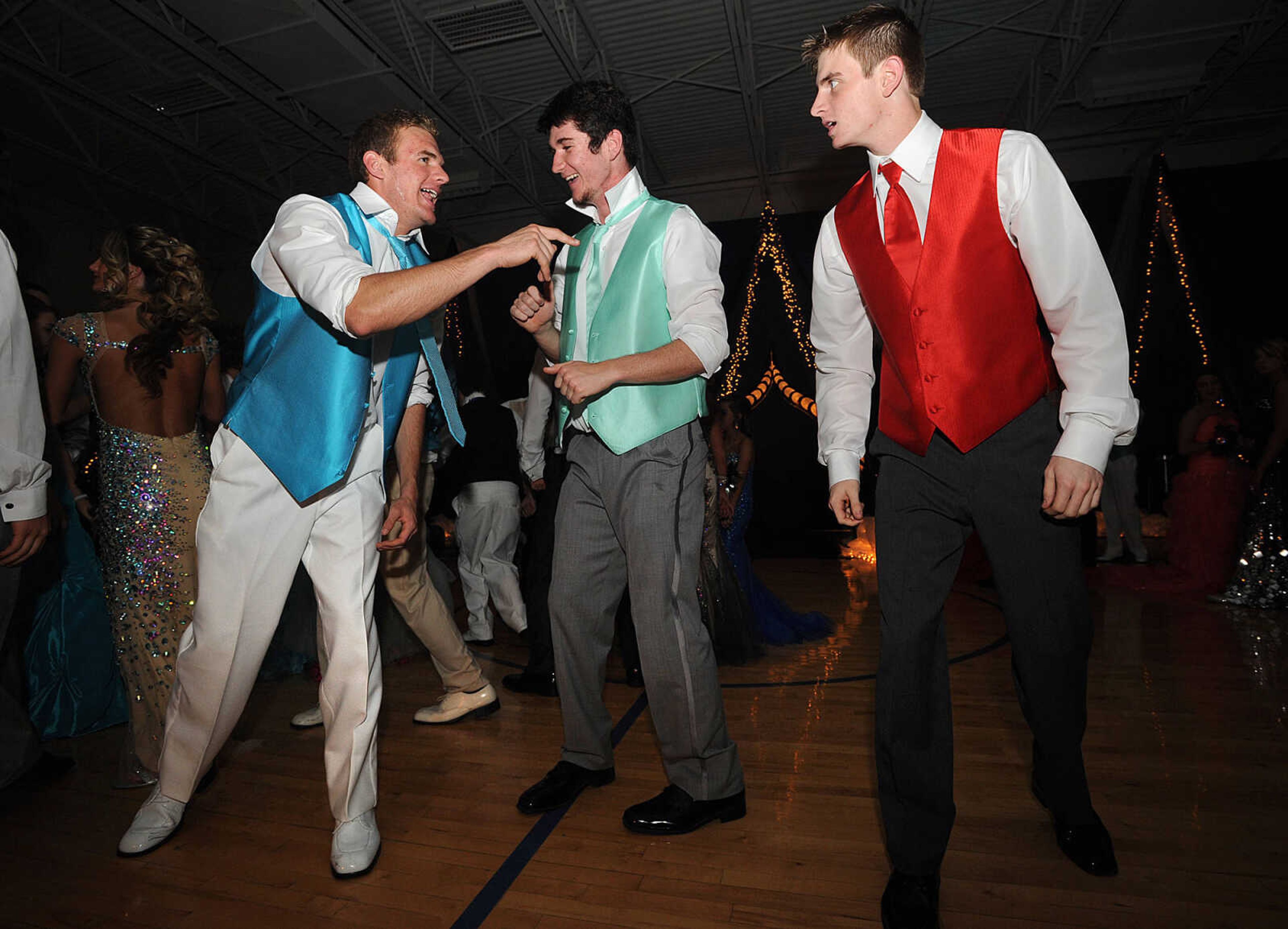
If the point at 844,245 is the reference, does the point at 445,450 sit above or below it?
below

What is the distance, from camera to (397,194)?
187 centimetres

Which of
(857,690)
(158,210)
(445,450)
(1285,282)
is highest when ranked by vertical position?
(158,210)

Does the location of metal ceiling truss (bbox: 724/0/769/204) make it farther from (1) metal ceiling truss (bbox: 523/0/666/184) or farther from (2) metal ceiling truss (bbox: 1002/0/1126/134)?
(2) metal ceiling truss (bbox: 1002/0/1126/134)

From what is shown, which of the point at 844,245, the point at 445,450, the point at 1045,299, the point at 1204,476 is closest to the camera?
the point at 1045,299

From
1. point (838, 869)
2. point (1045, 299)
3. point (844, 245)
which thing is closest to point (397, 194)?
point (844, 245)

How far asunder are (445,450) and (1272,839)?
3514 mm

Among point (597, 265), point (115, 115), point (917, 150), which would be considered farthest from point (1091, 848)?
point (115, 115)

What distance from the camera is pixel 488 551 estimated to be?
4012 mm

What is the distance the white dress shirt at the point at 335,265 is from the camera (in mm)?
1465

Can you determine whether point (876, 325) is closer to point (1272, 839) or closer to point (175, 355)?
point (1272, 839)

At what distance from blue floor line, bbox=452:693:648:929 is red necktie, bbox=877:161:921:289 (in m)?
1.48

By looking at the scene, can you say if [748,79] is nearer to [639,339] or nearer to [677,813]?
[639,339]

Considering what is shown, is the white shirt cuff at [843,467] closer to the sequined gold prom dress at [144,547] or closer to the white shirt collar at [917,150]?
the white shirt collar at [917,150]

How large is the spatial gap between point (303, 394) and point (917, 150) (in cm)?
134
